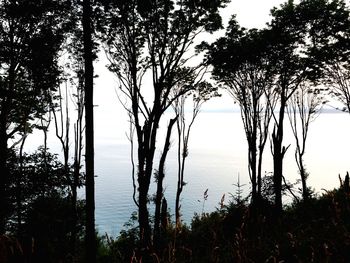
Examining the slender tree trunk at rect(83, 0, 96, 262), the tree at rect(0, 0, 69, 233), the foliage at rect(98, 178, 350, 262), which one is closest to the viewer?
the foliage at rect(98, 178, 350, 262)

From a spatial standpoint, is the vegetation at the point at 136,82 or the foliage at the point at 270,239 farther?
the vegetation at the point at 136,82

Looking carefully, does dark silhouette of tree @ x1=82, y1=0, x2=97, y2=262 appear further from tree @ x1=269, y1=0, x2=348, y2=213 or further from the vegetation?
tree @ x1=269, y1=0, x2=348, y2=213

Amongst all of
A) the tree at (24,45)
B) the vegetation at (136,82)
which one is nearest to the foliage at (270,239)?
the vegetation at (136,82)

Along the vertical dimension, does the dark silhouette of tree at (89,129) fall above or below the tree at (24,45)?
below

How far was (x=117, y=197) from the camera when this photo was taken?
19325 centimetres

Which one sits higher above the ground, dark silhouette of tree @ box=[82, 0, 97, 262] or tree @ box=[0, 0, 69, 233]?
tree @ box=[0, 0, 69, 233]

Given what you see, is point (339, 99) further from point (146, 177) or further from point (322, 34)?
point (146, 177)

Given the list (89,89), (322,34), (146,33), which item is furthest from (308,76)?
(89,89)

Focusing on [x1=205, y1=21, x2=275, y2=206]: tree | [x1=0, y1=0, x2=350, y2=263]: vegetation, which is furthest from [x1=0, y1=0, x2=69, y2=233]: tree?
[x1=205, y1=21, x2=275, y2=206]: tree

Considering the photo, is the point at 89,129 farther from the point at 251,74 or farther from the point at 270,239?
the point at 251,74

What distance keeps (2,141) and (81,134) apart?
9468mm

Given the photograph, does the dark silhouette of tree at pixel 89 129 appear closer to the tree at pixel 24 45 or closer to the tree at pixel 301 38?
the tree at pixel 24 45

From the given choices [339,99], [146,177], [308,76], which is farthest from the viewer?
[339,99]

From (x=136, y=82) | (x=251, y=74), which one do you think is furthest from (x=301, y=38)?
Result: (x=136, y=82)
